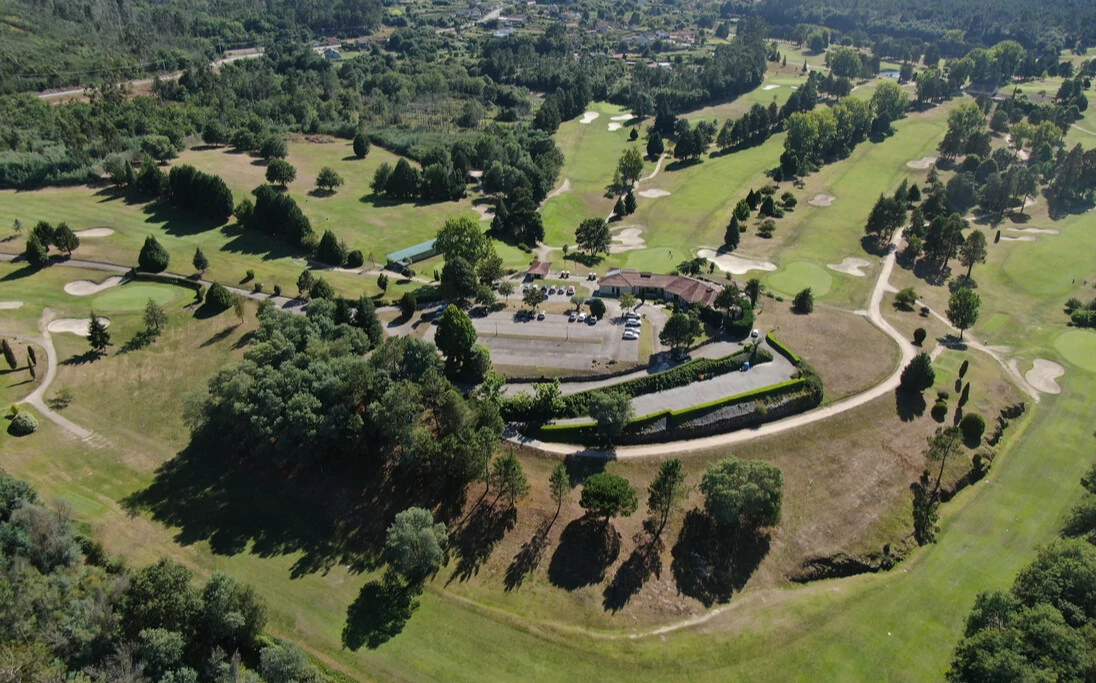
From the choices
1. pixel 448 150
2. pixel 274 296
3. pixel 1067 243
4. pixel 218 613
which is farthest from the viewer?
pixel 448 150

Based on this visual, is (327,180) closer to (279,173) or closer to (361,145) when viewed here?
(279,173)

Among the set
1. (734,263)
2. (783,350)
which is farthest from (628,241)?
(783,350)

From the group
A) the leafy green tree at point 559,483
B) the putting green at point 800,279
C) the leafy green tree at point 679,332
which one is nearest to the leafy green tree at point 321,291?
the leafy green tree at point 679,332

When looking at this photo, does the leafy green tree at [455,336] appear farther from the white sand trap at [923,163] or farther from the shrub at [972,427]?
the white sand trap at [923,163]

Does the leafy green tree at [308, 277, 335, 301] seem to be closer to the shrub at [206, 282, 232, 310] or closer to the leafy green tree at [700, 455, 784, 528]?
the shrub at [206, 282, 232, 310]

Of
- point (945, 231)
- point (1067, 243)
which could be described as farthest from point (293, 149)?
point (1067, 243)

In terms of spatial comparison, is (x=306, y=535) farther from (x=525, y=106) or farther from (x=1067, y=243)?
(x=525, y=106)
